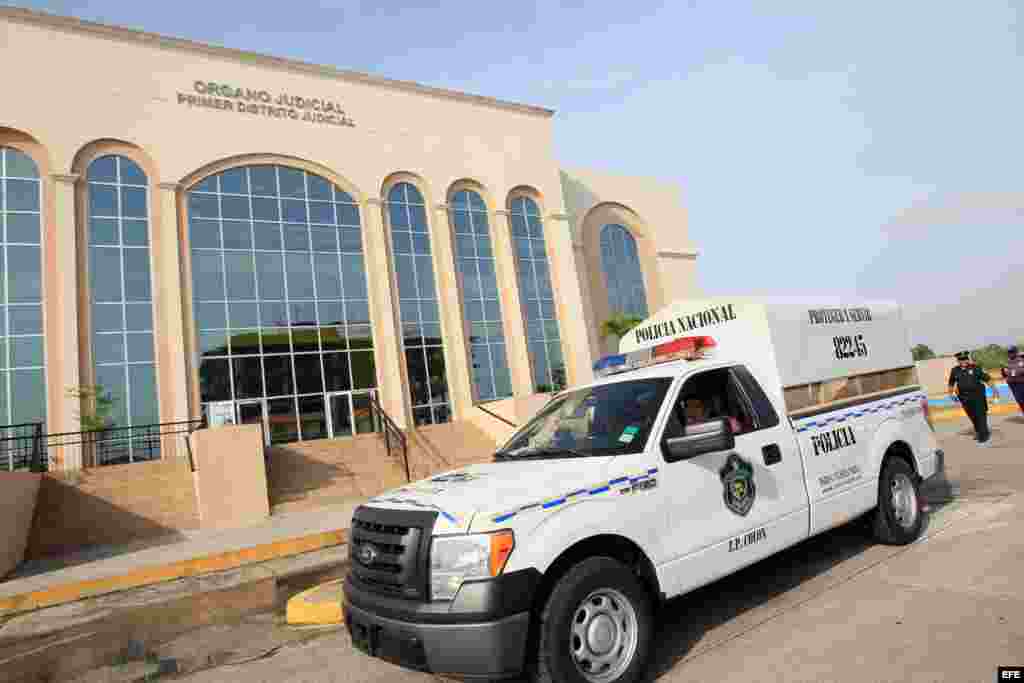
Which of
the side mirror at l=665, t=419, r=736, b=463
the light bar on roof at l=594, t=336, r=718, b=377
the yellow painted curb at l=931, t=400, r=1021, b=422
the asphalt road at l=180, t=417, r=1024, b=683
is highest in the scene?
the light bar on roof at l=594, t=336, r=718, b=377

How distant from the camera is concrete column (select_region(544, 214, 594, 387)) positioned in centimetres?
2653

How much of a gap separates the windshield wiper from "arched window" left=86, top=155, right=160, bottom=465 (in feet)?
57.5

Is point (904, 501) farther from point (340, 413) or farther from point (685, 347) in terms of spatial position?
point (340, 413)

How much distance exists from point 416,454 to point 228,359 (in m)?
7.49

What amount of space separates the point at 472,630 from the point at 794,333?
12.2 ft

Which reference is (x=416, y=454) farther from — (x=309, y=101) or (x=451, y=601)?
(x=451, y=601)

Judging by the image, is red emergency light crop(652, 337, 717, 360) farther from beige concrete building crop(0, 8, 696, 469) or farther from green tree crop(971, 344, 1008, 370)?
green tree crop(971, 344, 1008, 370)

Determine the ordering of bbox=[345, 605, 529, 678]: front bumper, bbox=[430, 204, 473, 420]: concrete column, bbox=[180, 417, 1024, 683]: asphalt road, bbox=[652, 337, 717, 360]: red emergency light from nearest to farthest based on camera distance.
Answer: bbox=[345, 605, 529, 678]: front bumper < bbox=[180, 417, 1024, 683]: asphalt road < bbox=[652, 337, 717, 360]: red emergency light < bbox=[430, 204, 473, 420]: concrete column

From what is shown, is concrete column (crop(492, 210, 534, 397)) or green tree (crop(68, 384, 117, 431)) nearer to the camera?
green tree (crop(68, 384, 117, 431))

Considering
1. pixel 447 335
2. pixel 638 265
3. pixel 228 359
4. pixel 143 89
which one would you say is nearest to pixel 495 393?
pixel 447 335

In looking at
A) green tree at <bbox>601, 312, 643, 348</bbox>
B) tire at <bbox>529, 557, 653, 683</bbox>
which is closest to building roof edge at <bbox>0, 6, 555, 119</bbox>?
green tree at <bbox>601, 312, 643, 348</bbox>

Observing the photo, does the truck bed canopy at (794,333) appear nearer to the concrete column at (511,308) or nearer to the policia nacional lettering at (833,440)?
the policia nacional lettering at (833,440)

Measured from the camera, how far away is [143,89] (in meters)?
19.9

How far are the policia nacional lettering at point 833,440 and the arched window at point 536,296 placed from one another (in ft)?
67.5
